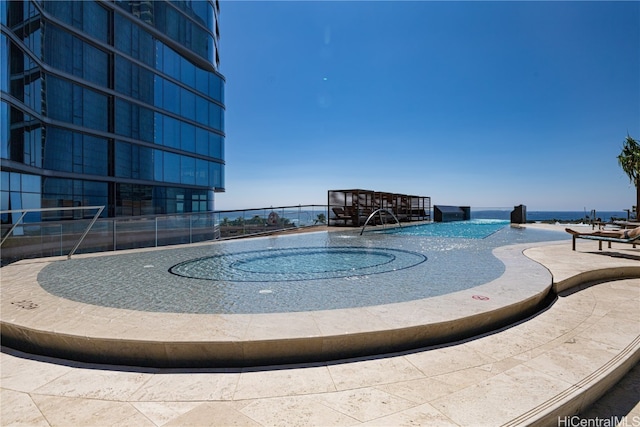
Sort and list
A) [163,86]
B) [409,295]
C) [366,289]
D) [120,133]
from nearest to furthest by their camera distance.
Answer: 1. [409,295]
2. [366,289]
3. [120,133]
4. [163,86]

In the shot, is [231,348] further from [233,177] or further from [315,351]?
[233,177]

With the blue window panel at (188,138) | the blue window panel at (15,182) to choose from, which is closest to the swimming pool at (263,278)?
the blue window panel at (15,182)

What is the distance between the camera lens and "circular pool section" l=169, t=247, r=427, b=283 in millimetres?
5758

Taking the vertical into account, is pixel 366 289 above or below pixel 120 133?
below

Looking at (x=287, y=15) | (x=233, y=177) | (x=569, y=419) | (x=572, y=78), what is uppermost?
(x=287, y=15)

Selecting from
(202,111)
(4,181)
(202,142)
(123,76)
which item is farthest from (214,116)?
(4,181)

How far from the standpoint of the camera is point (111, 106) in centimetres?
2411

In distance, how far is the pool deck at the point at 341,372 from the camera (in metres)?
1.99

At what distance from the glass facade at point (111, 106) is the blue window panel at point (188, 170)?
4.1 inches

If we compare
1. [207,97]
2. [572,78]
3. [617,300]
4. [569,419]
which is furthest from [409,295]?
[207,97]

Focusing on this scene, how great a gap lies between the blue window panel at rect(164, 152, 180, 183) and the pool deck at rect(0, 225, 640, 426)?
26599mm

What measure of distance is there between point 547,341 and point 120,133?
95.6ft

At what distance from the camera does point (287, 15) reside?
1506 cm

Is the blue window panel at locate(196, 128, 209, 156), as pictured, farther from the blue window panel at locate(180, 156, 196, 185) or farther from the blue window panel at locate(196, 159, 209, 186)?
the blue window panel at locate(180, 156, 196, 185)
